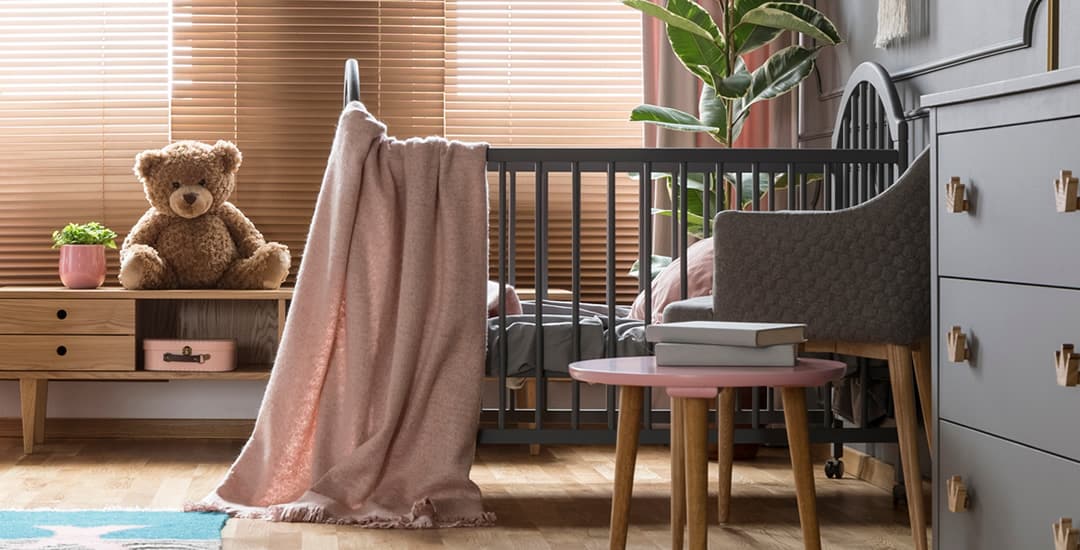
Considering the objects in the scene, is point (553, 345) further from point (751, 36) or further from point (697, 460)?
point (751, 36)

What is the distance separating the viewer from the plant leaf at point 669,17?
10.7ft

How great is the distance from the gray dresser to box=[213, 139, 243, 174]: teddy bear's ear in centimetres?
228

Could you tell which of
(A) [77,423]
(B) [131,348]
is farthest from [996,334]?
(A) [77,423]

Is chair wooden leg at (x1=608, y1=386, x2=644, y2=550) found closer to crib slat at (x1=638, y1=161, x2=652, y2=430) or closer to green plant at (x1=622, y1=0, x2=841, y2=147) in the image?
crib slat at (x1=638, y1=161, x2=652, y2=430)

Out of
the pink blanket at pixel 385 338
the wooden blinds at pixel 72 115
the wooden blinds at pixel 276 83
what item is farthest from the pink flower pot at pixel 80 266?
the pink blanket at pixel 385 338

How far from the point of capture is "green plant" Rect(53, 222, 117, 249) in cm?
343

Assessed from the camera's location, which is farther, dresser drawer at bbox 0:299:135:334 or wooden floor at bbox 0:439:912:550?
dresser drawer at bbox 0:299:135:334

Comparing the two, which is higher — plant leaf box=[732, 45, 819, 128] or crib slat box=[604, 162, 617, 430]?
plant leaf box=[732, 45, 819, 128]

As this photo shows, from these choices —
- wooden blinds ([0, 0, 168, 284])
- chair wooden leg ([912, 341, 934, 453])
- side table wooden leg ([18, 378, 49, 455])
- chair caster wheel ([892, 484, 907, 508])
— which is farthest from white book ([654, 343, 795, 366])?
wooden blinds ([0, 0, 168, 284])

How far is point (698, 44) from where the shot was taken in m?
3.35

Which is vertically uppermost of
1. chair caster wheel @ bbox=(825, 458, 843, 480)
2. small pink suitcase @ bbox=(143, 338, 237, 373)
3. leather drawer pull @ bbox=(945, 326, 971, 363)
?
leather drawer pull @ bbox=(945, 326, 971, 363)

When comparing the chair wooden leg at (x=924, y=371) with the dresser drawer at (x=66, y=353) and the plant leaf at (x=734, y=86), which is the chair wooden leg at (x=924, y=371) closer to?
the plant leaf at (x=734, y=86)

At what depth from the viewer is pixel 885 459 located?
2.90m

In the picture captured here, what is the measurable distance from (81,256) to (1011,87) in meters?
2.62
